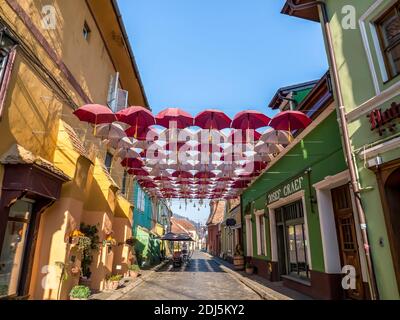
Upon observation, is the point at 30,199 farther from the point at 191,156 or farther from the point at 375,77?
the point at 375,77

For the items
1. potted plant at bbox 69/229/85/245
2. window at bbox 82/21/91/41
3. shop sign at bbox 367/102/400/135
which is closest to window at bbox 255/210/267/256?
potted plant at bbox 69/229/85/245

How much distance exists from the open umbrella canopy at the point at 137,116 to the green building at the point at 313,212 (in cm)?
518

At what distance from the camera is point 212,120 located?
8242mm

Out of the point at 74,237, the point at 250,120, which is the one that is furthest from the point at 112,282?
the point at 250,120

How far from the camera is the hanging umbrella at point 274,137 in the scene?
9391 mm

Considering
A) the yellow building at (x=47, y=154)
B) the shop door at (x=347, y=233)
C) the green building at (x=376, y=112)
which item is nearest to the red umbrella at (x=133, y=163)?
the yellow building at (x=47, y=154)

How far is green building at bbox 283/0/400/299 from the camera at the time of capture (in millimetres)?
5102

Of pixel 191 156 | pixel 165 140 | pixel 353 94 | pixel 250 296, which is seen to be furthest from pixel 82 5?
pixel 250 296

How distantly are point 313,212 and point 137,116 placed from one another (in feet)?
21.3

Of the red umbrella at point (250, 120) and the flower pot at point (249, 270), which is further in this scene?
the flower pot at point (249, 270)

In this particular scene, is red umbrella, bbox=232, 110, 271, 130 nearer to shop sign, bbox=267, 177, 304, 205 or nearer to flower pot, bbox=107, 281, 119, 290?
shop sign, bbox=267, 177, 304, 205

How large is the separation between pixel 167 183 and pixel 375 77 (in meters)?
13.1

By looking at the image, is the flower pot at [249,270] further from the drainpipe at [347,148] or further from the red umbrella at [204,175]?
the drainpipe at [347,148]

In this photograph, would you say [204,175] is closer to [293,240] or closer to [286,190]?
[286,190]
